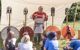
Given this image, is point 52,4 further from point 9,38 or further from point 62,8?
point 9,38

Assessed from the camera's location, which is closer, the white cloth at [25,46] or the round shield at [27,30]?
the white cloth at [25,46]

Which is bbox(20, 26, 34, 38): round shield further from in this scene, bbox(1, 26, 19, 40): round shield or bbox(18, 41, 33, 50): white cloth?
bbox(18, 41, 33, 50): white cloth

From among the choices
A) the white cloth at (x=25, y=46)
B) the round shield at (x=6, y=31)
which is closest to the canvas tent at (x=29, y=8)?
the round shield at (x=6, y=31)

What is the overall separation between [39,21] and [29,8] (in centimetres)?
122

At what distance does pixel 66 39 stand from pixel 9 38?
91.4 inches

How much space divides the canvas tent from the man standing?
54 cm

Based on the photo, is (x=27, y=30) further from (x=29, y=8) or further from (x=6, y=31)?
(x=29, y=8)

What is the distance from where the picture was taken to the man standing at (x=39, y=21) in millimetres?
18328

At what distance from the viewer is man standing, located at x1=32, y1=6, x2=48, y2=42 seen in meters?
18.3

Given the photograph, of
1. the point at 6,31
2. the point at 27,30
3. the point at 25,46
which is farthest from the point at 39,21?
the point at 25,46

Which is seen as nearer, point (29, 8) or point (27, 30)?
point (27, 30)

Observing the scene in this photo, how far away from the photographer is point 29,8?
19484 millimetres

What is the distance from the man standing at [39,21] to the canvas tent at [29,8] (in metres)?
0.54

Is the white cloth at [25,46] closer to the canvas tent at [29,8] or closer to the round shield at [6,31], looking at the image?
the round shield at [6,31]
